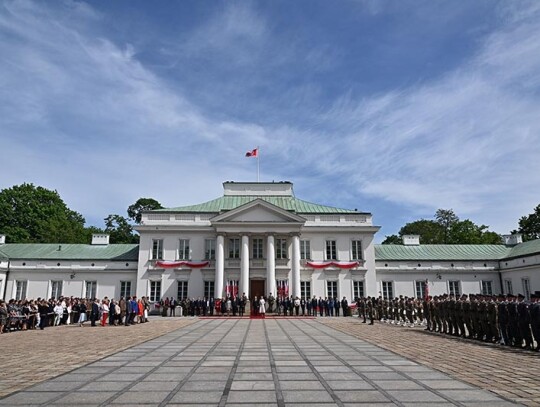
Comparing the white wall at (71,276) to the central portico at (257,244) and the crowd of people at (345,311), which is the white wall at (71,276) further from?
the central portico at (257,244)

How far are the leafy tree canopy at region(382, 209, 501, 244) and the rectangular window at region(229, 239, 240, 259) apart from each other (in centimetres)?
2751

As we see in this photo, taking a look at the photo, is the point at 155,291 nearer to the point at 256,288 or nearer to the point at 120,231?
the point at 256,288

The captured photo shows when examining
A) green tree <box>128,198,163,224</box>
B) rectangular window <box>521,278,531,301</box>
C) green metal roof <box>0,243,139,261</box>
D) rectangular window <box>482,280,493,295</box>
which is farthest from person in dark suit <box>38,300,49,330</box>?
green tree <box>128,198,163,224</box>

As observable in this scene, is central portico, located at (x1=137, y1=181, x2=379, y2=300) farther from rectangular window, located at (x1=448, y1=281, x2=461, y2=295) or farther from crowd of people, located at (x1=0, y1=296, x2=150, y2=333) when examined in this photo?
crowd of people, located at (x1=0, y1=296, x2=150, y2=333)

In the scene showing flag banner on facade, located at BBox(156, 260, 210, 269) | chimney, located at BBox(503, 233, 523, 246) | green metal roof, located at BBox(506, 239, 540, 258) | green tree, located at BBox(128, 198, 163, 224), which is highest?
green tree, located at BBox(128, 198, 163, 224)

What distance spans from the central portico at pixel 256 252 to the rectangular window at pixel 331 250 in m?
0.09

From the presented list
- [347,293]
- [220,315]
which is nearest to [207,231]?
[220,315]

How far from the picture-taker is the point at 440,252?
40531mm

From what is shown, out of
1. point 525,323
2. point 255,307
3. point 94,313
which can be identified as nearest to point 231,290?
point 255,307

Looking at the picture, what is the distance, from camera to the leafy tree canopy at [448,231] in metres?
58.2

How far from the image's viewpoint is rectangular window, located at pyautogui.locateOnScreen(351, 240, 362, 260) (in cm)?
3788

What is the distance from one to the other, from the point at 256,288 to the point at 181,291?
644 centimetres

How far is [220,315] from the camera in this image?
32.2 meters

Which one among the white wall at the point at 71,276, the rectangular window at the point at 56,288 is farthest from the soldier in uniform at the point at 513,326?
the rectangular window at the point at 56,288
